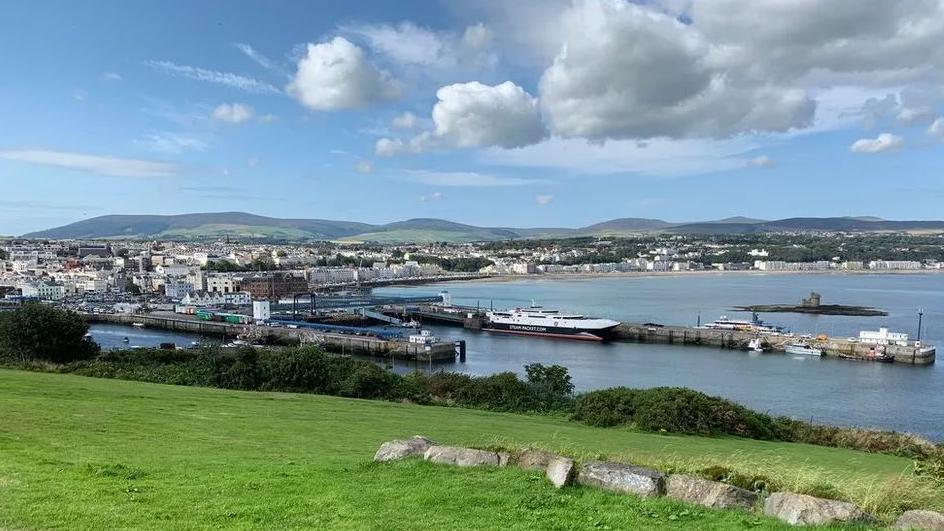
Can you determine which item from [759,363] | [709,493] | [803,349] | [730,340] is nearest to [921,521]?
[709,493]

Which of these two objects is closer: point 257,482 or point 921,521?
point 921,521

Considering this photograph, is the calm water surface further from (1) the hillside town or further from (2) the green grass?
(1) the hillside town

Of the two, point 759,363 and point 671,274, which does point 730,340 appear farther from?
point 671,274

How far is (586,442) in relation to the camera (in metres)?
11.3

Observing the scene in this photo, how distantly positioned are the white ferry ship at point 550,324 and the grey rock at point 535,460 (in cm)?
4406

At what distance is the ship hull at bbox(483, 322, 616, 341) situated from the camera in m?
49.7

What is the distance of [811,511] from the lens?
4.77m

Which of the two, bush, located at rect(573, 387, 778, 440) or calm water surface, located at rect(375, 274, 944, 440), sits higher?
bush, located at rect(573, 387, 778, 440)

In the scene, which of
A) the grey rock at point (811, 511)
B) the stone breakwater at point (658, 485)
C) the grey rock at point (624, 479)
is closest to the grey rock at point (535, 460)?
the stone breakwater at point (658, 485)

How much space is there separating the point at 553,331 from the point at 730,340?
13102mm

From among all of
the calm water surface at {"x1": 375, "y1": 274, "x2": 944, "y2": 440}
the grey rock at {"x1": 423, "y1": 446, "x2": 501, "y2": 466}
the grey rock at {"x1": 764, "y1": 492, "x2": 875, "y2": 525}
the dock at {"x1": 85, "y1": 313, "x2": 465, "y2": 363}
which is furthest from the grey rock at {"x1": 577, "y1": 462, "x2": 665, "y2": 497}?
the dock at {"x1": 85, "y1": 313, "x2": 465, "y2": 363}

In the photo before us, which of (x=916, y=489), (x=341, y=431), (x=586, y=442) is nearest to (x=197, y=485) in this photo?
(x=341, y=431)

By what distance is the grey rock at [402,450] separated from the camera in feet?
22.1

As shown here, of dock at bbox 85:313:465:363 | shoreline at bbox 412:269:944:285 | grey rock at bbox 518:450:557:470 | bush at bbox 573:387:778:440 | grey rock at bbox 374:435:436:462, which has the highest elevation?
grey rock at bbox 518:450:557:470
